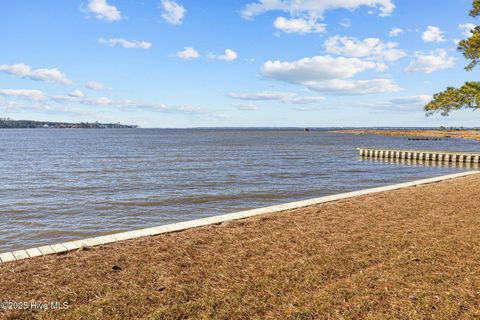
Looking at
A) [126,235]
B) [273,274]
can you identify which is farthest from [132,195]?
[273,274]

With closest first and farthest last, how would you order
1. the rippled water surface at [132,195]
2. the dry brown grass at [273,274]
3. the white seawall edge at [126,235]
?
the dry brown grass at [273,274], the white seawall edge at [126,235], the rippled water surface at [132,195]

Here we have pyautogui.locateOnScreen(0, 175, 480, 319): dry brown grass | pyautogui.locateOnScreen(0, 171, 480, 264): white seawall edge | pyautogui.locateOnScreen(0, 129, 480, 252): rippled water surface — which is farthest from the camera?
pyautogui.locateOnScreen(0, 129, 480, 252): rippled water surface

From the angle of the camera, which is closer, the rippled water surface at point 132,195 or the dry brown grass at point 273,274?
the dry brown grass at point 273,274

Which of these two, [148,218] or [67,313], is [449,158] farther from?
[67,313]

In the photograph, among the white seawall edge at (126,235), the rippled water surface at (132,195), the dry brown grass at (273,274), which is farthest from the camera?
the rippled water surface at (132,195)

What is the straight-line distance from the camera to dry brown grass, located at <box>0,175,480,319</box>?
5141 millimetres

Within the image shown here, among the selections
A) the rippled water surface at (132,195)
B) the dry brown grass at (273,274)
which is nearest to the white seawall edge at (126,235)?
the dry brown grass at (273,274)

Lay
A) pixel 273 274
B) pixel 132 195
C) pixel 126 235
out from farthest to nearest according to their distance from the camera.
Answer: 1. pixel 132 195
2. pixel 126 235
3. pixel 273 274

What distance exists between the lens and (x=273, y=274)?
20.7 ft

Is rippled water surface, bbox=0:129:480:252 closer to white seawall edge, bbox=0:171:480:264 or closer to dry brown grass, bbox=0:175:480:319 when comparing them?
white seawall edge, bbox=0:171:480:264

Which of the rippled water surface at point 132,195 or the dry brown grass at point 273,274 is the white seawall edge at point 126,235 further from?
the rippled water surface at point 132,195

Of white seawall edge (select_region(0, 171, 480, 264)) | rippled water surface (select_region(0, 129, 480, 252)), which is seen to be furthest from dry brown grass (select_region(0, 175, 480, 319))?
rippled water surface (select_region(0, 129, 480, 252))

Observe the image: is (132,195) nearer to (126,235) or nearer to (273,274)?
(126,235)

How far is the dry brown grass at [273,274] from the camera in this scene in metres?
5.14
